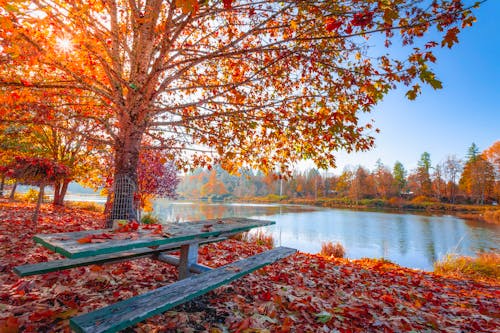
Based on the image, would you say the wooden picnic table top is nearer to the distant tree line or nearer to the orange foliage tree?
the orange foliage tree

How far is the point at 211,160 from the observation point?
637cm

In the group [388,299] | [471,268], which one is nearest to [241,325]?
[388,299]

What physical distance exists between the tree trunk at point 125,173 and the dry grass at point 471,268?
8.20 metres

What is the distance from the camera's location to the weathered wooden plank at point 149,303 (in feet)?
5.08

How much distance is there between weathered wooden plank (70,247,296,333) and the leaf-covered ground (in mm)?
344

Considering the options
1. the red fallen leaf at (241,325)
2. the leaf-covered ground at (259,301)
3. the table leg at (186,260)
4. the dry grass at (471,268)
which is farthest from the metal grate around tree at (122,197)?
the dry grass at (471,268)

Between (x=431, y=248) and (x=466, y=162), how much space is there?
164ft

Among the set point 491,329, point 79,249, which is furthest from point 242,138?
point 491,329

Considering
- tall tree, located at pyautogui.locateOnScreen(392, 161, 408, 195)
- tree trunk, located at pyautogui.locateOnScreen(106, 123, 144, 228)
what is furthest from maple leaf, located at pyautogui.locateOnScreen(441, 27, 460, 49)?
tall tree, located at pyautogui.locateOnScreen(392, 161, 408, 195)

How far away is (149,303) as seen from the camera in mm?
1883

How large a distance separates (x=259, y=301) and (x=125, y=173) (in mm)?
3454

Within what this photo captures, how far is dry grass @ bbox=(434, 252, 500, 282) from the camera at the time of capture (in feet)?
21.8

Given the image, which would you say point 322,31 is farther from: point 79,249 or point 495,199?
point 495,199

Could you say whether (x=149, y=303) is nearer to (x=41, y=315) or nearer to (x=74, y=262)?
(x=41, y=315)
